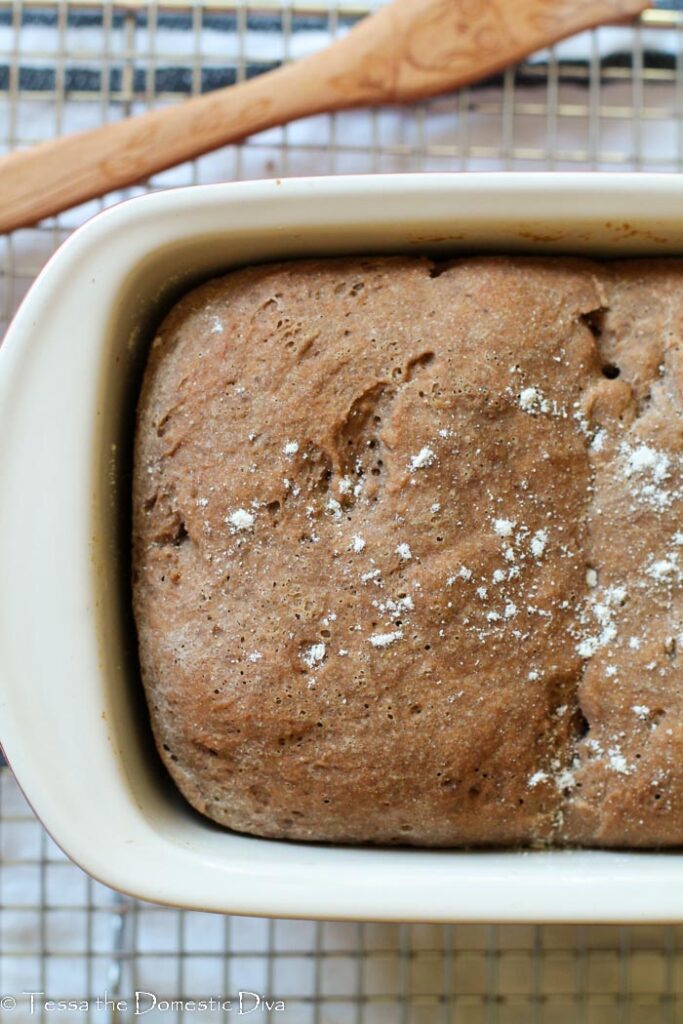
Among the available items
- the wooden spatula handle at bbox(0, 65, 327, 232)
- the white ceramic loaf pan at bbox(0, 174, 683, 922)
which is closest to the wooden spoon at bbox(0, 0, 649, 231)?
the wooden spatula handle at bbox(0, 65, 327, 232)

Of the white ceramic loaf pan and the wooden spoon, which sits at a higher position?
the wooden spoon

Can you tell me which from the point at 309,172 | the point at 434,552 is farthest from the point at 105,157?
the point at 434,552

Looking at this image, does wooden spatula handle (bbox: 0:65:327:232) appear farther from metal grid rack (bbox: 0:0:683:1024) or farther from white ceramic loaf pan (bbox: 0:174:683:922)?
white ceramic loaf pan (bbox: 0:174:683:922)

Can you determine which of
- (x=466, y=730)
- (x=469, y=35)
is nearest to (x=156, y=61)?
(x=469, y=35)

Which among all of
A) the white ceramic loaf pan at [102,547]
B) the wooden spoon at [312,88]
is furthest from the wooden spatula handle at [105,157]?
the white ceramic loaf pan at [102,547]

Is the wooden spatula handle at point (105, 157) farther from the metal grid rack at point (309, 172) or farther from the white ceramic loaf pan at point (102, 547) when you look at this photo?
the white ceramic loaf pan at point (102, 547)

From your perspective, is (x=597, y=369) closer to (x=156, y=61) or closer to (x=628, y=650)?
(x=628, y=650)
